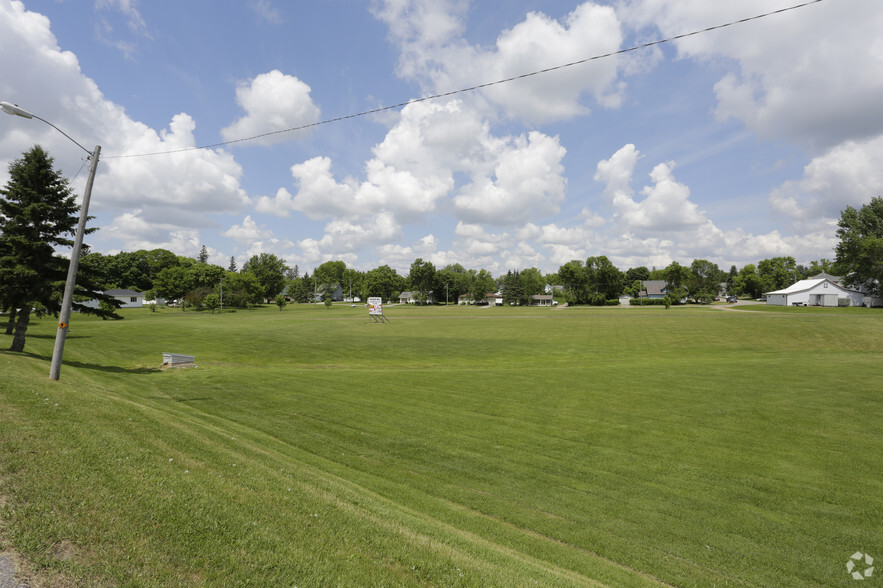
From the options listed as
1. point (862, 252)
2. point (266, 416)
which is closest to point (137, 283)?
point (266, 416)

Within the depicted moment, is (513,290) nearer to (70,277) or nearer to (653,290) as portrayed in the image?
(653,290)

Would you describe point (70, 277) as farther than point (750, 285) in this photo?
No

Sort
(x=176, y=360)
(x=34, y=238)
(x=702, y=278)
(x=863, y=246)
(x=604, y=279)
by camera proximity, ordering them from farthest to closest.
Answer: (x=702, y=278) → (x=604, y=279) → (x=863, y=246) → (x=176, y=360) → (x=34, y=238)

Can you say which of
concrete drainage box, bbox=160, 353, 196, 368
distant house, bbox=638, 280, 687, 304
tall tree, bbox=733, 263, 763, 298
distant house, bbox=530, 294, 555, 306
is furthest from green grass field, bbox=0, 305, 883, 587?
tall tree, bbox=733, 263, 763, 298

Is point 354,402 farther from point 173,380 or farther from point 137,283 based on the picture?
point 137,283

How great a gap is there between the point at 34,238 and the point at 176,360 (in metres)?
10.6

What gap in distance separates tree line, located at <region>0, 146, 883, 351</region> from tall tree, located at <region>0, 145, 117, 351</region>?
0.15 feet

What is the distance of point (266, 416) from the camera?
14906mm

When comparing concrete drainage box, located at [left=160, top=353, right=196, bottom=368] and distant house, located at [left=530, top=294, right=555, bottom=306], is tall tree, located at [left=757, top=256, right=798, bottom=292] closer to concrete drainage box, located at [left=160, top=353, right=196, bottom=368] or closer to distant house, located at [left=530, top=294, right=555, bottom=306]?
distant house, located at [left=530, top=294, right=555, bottom=306]

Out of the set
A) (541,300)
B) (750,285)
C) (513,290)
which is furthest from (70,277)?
(750,285)

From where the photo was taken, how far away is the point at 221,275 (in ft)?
391

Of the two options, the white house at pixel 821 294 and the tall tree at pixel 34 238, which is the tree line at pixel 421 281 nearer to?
A: the white house at pixel 821 294

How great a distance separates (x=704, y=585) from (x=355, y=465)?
26.5 ft

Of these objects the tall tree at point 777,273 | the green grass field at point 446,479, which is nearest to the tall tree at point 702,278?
the tall tree at point 777,273
